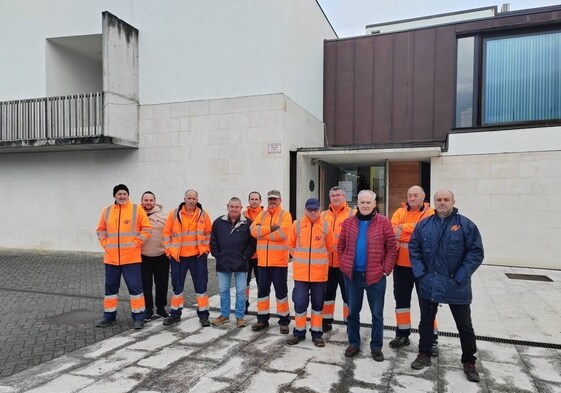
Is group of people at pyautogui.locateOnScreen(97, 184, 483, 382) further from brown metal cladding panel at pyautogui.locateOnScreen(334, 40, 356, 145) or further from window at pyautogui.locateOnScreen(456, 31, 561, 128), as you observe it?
brown metal cladding panel at pyautogui.locateOnScreen(334, 40, 356, 145)

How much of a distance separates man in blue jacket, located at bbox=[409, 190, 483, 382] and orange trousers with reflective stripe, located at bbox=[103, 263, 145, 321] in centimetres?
331

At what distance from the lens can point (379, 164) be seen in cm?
1256

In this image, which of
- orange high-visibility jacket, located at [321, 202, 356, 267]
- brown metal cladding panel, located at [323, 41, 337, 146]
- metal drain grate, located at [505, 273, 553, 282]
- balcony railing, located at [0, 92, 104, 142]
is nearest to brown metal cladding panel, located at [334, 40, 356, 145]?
brown metal cladding panel, located at [323, 41, 337, 146]

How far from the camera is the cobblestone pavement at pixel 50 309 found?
450cm

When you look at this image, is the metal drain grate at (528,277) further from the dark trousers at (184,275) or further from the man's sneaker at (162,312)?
the man's sneaker at (162,312)

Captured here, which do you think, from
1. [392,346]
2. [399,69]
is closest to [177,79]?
[399,69]

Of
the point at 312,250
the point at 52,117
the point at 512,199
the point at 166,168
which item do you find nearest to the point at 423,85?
the point at 512,199

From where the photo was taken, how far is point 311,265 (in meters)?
4.61

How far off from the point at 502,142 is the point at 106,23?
10264mm

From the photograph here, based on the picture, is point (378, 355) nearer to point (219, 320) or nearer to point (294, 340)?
point (294, 340)

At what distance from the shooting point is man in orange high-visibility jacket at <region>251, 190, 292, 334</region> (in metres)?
5.01

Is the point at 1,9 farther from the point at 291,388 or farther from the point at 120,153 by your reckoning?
the point at 291,388

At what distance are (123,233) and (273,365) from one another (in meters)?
2.53

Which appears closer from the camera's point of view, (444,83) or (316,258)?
(316,258)
